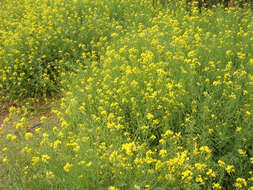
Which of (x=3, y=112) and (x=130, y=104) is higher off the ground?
(x=130, y=104)

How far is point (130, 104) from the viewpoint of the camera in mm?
3355

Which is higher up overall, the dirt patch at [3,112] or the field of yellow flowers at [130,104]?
the field of yellow flowers at [130,104]

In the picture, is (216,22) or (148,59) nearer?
(148,59)

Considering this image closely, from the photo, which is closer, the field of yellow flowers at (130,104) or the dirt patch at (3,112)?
the field of yellow flowers at (130,104)

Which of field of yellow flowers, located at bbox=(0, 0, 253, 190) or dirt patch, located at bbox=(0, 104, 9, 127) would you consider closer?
field of yellow flowers, located at bbox=(0, 0, 253, 190)

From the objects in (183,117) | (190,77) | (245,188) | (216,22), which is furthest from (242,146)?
(216,22)

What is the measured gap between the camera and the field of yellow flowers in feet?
8.02

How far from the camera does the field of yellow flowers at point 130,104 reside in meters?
2.44

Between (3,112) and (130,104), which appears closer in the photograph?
(130,104)

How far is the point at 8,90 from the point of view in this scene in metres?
4.92

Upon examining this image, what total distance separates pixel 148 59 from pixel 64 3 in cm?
320

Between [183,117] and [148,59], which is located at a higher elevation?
[148,59]

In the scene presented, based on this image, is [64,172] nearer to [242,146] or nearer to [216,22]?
[242,146]

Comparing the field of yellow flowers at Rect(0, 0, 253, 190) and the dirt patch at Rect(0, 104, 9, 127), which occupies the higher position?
the field of yellow flowers at Rect(0, 0, 253, 190)
